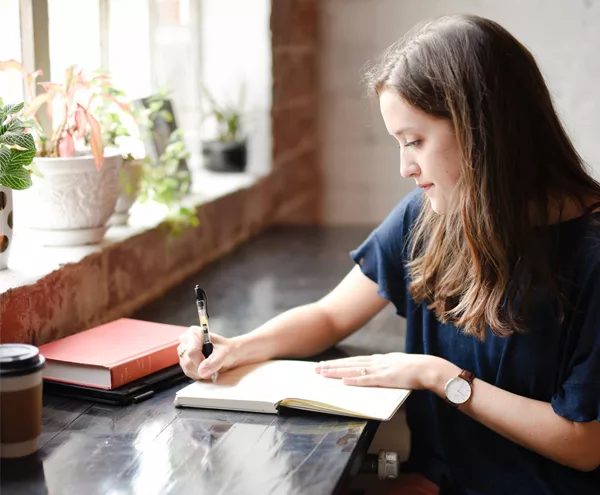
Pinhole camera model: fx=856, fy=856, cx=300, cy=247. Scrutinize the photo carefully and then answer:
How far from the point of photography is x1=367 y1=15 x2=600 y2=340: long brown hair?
4.31 ft

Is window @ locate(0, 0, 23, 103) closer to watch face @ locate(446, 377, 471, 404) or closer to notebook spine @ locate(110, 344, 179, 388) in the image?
notebook spine @ locate(110, 344, 179, 388)

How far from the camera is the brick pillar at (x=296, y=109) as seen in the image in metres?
3.13

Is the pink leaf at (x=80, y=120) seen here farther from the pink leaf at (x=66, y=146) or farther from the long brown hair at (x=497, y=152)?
the long brown hair at (x=497, y=152)

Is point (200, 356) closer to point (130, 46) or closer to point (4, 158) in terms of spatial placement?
point (4, 158)

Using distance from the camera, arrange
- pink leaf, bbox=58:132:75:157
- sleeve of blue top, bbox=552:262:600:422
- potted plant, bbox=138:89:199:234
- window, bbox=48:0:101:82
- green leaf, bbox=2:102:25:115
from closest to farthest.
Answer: sleeve of blue top, bbox=552:262:600:422 → green leaf, bbox=2:102:25:115 → pink leaf, bbox=58:132:75:157 → window, bbox=48:0:101:82 → potted plant, bbox=138:89:199:234

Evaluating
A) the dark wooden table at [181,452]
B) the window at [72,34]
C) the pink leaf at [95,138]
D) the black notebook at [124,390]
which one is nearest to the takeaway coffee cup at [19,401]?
the dark wooden table at [181,452]

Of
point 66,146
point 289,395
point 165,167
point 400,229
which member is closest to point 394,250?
point 400,229

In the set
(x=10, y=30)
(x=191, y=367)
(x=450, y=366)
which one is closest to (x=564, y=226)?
(x=450, y=366)

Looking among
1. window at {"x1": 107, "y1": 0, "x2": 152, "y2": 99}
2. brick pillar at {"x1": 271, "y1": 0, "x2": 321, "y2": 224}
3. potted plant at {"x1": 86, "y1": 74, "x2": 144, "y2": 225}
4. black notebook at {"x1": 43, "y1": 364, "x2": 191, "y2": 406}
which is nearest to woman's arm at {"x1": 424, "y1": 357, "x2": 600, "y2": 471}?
black notebook at {"x1": 43, "y1": 364, "x2": 191, "y2": 406}

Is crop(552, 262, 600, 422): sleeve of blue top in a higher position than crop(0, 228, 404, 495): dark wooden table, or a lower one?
higher

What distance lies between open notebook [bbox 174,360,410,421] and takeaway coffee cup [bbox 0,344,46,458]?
25 cm

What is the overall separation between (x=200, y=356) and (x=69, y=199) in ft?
1.62

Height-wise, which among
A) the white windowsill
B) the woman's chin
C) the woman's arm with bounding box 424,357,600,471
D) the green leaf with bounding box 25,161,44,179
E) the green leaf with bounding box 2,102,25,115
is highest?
the green leaf with bounding box 2,102,25,115

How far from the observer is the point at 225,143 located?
9.50 ft
